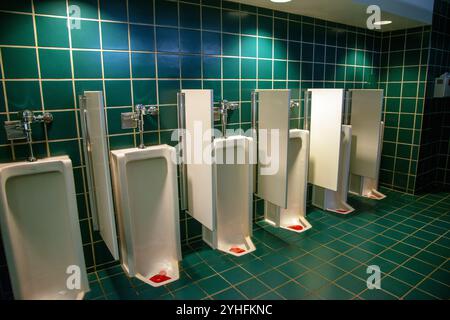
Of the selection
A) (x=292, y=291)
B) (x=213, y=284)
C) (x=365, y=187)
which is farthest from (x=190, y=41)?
(x=365, y=187)

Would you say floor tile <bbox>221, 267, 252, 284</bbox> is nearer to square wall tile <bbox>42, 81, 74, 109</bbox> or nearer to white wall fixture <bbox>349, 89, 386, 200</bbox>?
square wall tile <bbox>42, 81, 74, 109</bbox>

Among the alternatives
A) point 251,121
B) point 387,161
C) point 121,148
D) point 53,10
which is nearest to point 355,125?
point 387,161

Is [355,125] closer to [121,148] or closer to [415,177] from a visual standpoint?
[415,177]

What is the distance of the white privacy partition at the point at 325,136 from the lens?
2523mm

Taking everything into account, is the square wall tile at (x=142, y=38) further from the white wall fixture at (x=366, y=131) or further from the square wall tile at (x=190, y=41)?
the white wall fixture at (x=366, y=131)

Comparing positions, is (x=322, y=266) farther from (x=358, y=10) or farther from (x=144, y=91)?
(x=358, y=10)

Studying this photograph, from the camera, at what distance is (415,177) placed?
3424 mm

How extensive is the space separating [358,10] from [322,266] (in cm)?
210

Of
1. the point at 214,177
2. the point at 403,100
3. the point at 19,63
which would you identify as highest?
the point at 19,63

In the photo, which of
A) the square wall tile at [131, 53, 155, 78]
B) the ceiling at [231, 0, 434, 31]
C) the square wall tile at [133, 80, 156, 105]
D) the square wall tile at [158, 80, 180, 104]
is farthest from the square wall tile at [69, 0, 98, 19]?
the ceiling at [231, 0, 434, 31]

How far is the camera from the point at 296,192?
2803 mm

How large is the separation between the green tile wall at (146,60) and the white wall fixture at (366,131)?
33 cm

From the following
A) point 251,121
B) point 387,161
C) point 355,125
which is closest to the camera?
point 251,121

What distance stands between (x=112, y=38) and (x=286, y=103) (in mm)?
1222
